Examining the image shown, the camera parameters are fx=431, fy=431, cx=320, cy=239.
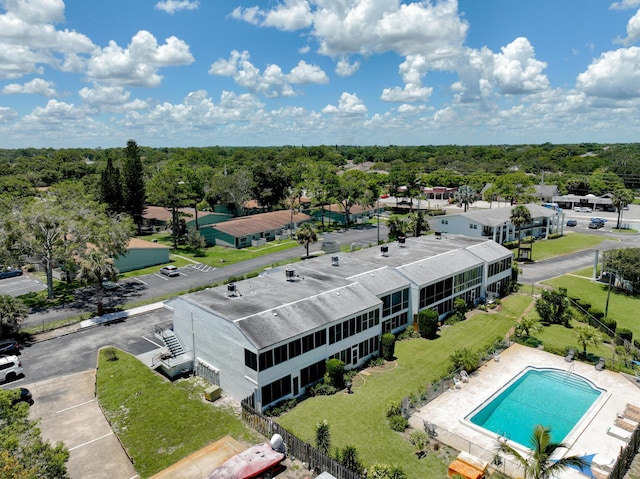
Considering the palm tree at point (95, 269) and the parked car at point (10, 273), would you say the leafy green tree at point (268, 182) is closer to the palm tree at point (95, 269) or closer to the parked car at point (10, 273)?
the parked car at point (10, 273)

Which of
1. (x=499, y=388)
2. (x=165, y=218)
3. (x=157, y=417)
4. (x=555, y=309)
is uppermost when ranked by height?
(x=165, y=218)

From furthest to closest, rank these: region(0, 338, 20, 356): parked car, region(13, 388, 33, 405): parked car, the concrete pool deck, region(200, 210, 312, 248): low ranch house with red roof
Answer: region(200, 210, 312, 248): low ranch house with red roof → region(0, 338, 20, 356): parked car → region(13, 388, 33, 405): parked car → the concrete pool deck

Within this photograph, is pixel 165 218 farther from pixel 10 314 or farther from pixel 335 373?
pixel 335 373

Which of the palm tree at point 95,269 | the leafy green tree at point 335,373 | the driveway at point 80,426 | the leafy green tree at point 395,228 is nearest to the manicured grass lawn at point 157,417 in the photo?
the driveway at point 80,426

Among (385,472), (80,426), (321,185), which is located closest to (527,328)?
(385,472)

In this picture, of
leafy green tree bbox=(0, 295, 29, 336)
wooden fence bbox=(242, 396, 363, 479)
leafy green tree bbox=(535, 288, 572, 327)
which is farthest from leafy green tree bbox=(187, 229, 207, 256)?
leafy green tree bbox=(535, 288, 572, 327)

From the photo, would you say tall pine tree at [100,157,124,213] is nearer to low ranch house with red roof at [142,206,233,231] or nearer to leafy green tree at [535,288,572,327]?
low ranch house with red roof at [142,206,233,231]
